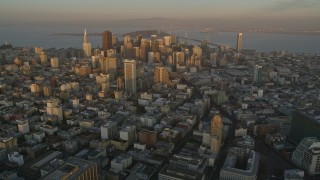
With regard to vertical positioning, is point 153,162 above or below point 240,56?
below

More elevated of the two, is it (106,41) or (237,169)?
(106,41)

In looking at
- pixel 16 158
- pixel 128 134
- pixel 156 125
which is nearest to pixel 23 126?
pixel 16 158

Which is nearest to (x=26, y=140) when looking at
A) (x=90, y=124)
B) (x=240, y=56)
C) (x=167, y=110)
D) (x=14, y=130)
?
(x=14, y=130)

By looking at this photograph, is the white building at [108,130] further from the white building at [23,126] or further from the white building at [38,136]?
the white building at [23,126]

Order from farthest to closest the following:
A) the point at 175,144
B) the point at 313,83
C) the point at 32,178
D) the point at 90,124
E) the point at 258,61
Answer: the point at 258,61
the point at 313,83
the point at 90,124
the point at 175,144
the point at 32,178

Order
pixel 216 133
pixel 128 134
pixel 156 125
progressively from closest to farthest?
pixel 216 133
pixel 128 134
pixel 156 125

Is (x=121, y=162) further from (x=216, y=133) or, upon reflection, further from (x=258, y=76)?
(x=258, y=76)

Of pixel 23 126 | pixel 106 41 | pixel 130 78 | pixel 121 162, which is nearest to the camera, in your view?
pixel 121 162

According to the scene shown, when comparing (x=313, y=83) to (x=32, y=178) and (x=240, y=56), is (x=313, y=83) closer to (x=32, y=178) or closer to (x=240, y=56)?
(x=240, y=56)

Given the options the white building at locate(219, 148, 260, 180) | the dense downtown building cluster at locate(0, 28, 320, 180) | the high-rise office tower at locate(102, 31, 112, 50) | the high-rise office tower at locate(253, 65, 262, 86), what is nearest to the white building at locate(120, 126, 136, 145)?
the dense downtown building cluster at locate(0, 28, 320, 180)
